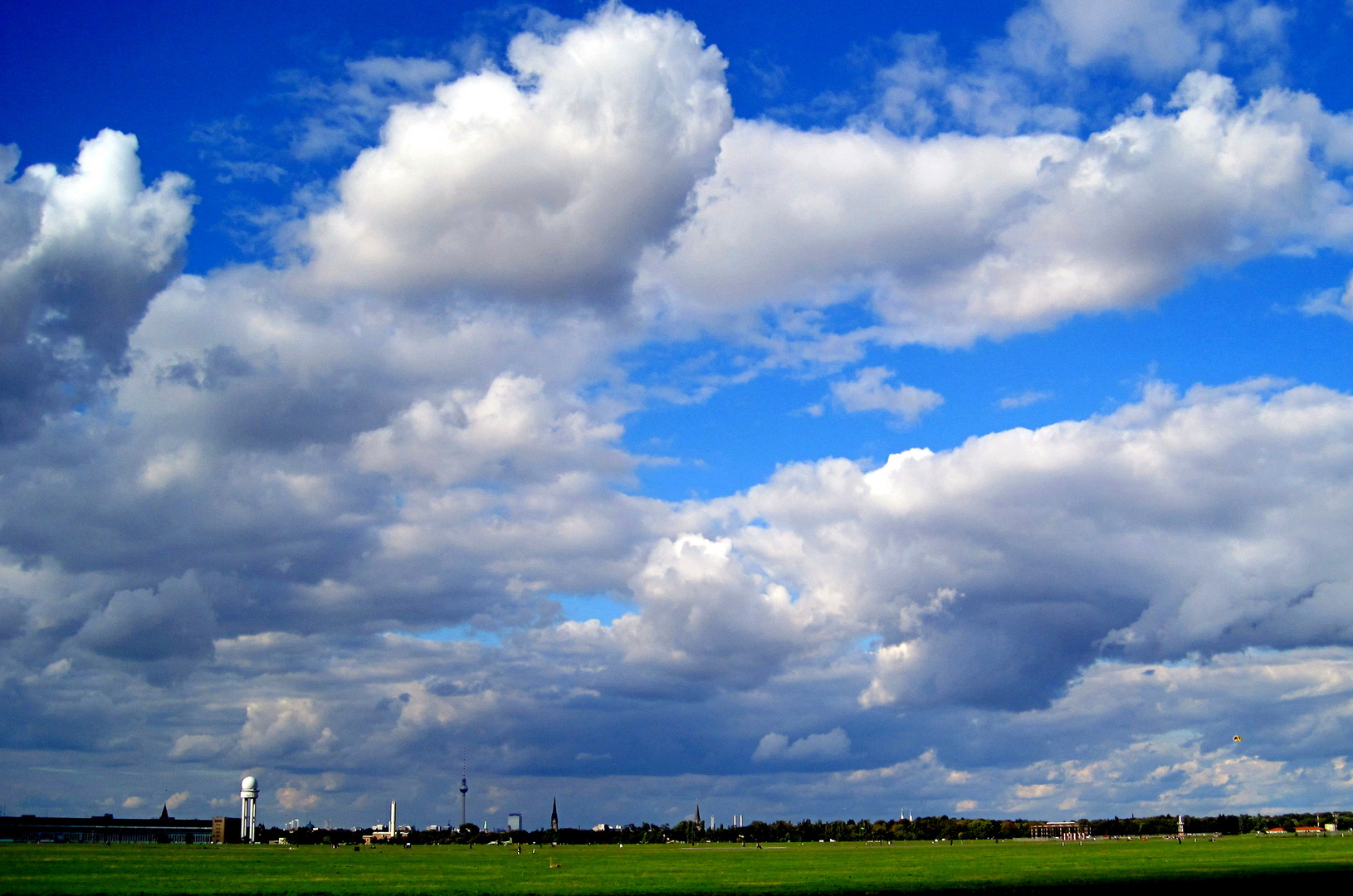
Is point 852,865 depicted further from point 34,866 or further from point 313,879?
point 34,866

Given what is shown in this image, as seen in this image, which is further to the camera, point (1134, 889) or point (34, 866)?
point (34, 866)

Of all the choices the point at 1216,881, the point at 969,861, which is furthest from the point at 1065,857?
the point at 1216,881

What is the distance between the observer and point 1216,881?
88.7m

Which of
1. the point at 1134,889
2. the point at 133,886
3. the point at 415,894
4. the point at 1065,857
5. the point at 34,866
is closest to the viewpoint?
the point at 1134,889

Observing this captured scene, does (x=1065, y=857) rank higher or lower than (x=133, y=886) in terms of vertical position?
lower

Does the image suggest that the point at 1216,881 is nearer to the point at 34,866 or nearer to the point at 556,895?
the point at 556,895

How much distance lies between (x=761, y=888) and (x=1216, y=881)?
123 feet

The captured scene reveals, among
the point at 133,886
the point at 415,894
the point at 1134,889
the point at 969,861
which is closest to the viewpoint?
the point at 1134,889

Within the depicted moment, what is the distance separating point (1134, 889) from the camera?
8106cm

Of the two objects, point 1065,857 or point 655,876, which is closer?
point 655,876

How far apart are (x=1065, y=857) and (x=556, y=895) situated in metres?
97.5

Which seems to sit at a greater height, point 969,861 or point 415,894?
point 415,894

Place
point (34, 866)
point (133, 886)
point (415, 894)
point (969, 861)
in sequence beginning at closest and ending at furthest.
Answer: point (415, 894) → point (133, 886) → point (34, 866) → point (969, 861)

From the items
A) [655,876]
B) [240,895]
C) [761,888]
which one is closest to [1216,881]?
[761,888]
